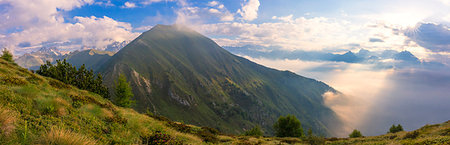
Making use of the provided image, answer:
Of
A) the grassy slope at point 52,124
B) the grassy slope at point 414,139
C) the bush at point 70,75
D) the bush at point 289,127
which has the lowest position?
the bush at point 289,127

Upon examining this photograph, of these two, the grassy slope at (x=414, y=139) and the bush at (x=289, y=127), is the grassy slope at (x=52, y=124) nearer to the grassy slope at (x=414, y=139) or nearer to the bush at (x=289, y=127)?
the grassy slope at (x=414, y=139)

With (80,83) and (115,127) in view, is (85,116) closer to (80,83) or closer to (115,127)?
(115,127)

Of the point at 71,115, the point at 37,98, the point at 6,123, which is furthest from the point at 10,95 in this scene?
the point at 6,123

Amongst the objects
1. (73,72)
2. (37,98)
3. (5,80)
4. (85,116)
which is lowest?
(85,116)

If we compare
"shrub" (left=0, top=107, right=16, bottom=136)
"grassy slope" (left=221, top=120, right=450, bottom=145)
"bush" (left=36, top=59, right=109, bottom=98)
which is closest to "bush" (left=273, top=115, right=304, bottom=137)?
"grassy slope" (left=221, top=120, right=450, bottom=145)

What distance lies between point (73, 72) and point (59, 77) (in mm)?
4162

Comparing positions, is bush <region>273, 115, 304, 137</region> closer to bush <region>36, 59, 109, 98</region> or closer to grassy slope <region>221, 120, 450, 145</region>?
grassy slope <region>221, 120, 450, 145</region>

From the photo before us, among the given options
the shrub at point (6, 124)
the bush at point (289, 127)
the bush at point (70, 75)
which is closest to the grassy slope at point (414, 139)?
the shrub at point (6, 124)

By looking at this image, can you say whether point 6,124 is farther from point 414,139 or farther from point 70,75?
point 70,75

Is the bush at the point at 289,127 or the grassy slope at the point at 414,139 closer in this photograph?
the grassy slope at the point at 414,139

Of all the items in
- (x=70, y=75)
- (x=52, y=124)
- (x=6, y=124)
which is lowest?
(x=52, y=124)

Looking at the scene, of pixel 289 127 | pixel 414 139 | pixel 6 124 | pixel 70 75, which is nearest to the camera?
pixel 6 124

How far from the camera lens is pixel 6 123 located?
590 centimetres

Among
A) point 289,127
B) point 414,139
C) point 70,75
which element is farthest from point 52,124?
point 289,127
